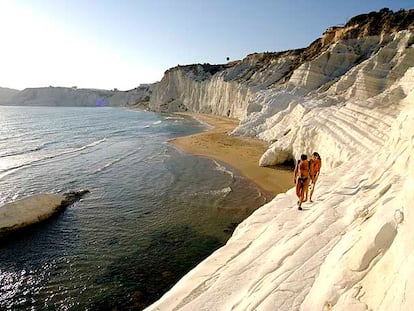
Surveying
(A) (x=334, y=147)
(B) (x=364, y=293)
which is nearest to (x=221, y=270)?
(B) (x=364, y=293)

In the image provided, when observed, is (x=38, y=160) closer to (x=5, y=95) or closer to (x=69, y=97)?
(x=69, y=97)

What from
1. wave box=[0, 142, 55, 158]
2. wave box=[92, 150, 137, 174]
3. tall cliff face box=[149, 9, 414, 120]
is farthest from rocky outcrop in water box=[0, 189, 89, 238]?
tall cliff face box=[149, 9, 414, 120]

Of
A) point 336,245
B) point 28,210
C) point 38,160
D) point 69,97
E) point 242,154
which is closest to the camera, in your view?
point 336,245

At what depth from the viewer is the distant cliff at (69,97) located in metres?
165

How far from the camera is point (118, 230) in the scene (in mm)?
13836

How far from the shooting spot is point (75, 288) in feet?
32.1

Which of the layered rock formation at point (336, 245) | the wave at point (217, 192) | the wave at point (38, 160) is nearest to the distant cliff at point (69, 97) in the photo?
the wave at point (38, 160)

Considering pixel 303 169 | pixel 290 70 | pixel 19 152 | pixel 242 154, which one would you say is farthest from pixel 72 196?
pixel 290 70

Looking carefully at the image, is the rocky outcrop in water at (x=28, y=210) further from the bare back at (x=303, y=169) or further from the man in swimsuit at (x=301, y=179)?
the bare back at (x=303, y=169)

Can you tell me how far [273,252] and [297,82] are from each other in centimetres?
3512

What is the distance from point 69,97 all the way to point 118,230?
570ft

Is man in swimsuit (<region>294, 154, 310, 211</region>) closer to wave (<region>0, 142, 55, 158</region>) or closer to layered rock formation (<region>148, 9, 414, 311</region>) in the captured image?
layered rock formation (<region>148, 9, 414, 311</region>)

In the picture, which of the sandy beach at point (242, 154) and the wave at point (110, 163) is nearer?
the sandy beach at point (242, 154)

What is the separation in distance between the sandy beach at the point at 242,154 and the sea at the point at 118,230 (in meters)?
0.88
